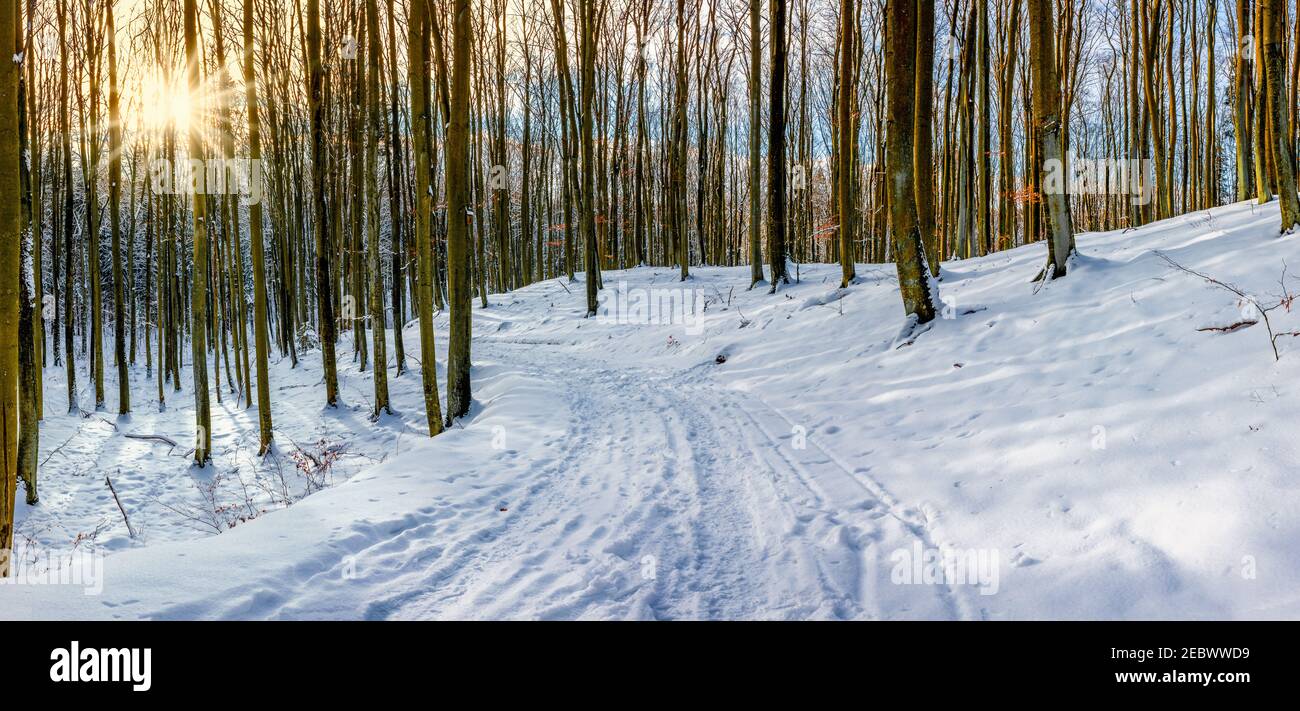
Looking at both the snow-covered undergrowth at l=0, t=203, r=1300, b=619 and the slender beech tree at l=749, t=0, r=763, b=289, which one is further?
the slender beech tree at l=749, t=0, r=763, b=289

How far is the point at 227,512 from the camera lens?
7.22 m

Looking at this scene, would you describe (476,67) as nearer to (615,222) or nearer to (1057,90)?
(615,222)

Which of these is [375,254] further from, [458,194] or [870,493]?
[870,493]

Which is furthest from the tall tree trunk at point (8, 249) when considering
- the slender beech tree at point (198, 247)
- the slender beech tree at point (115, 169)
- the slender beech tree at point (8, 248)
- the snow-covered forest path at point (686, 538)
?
the slender beech tree at point (115, 169)

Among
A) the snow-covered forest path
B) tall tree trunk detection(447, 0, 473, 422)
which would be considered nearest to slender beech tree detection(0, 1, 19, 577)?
the snow-covered forest path

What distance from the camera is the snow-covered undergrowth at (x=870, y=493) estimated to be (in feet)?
9.18

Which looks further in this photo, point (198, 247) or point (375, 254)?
point (375, 254)

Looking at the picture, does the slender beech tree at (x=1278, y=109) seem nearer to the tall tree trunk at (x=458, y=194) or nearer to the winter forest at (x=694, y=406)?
the winter forest at (x=694, y=406)

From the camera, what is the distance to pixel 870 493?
14.5 ft

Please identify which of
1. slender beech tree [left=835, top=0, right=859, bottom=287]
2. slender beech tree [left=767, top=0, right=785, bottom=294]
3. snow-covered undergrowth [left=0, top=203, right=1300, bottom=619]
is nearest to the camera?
snow-covered undergrowth [left=0, top=203, right=1300, bottom=619]

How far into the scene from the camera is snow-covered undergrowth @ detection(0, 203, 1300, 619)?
2799 mm

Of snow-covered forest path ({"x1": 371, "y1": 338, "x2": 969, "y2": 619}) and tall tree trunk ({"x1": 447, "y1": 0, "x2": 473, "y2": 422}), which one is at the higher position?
tall tree trunk ({"x1": 447, "y1": 0, "x2": 473, "y2": 422})

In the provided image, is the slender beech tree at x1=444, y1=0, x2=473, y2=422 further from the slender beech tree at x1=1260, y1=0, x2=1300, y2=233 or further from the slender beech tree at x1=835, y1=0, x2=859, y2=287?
the slender beech tree at x1=1260, y1=0, x2=1300, y2=233

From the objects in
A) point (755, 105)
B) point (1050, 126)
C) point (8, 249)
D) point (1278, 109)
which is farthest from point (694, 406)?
point (755, 105)
